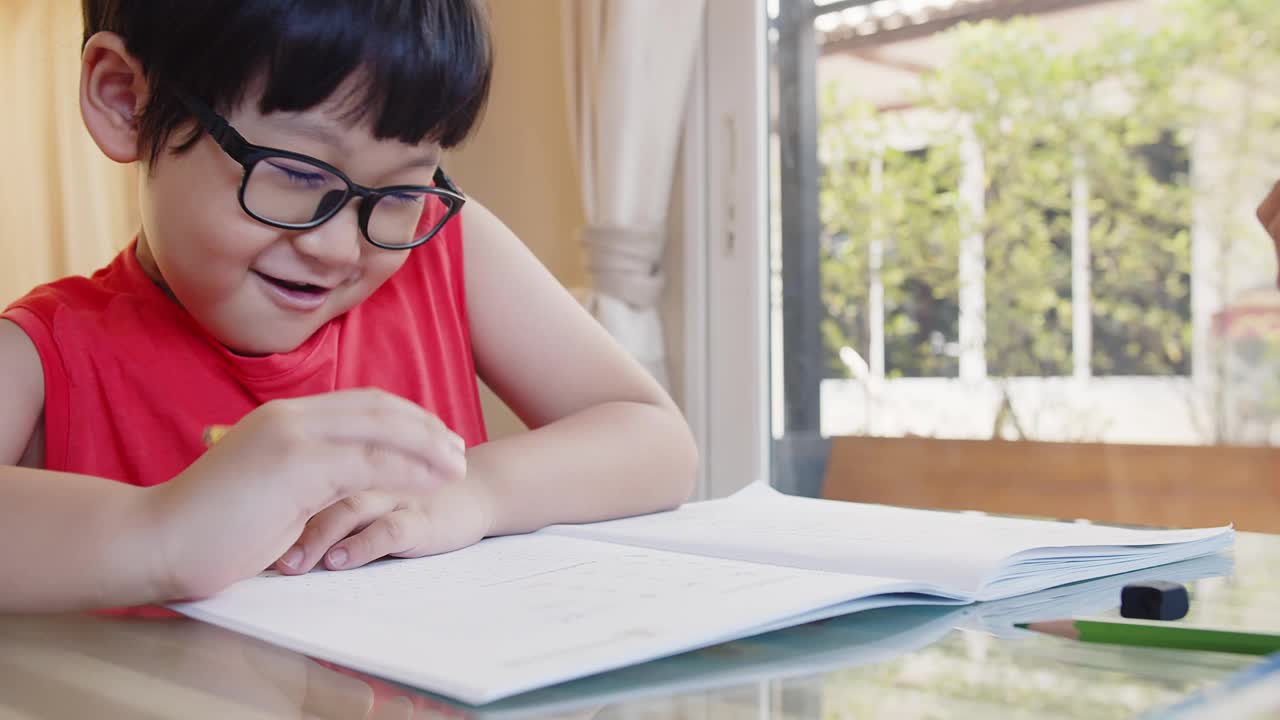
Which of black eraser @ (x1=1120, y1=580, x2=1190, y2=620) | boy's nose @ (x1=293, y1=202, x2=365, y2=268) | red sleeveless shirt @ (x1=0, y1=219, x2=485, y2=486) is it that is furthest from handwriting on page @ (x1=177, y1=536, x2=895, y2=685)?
red sleeveless shirt @ (x1=0, y1=219, x2=485, y2=486)

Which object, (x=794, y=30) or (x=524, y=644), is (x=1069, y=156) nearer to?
(x=794, y=30)

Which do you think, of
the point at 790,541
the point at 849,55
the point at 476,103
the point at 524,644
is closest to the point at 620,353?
the point at 476,103

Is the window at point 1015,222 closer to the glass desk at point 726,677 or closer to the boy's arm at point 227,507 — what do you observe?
the glass desk at point 726,677

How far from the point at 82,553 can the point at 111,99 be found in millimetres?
430

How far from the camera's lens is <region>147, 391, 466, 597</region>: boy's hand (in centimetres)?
→ 59

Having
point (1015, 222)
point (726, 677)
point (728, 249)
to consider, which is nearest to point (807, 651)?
point (726, 677)

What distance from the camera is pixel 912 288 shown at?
89.1 inches

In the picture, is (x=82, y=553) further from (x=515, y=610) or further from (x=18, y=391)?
(x=18, y=391)

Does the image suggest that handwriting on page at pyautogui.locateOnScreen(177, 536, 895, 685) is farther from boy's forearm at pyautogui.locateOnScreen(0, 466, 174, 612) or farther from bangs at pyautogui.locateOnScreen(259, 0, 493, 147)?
bangs at pyautogui.locateOnScreen(259, 0, 493, 147)

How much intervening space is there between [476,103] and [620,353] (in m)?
0.34

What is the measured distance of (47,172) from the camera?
3424 mm

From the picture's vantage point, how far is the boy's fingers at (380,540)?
695mm

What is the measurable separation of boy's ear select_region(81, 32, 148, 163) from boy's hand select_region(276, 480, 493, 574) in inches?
13.7

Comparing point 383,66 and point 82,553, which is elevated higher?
point 383,66
